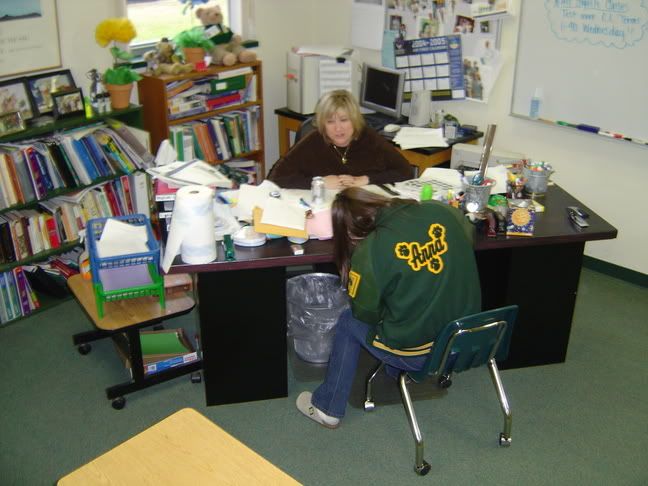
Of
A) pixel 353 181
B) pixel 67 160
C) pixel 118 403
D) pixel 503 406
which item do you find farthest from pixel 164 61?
pixel 503 406

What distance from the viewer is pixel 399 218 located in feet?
7.85

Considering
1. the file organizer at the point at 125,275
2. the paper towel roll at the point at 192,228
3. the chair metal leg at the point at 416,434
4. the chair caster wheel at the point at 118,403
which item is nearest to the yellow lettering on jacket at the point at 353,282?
the chair metal leg at the point at 416,434

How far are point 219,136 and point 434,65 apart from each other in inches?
57.2

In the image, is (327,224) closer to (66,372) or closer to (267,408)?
(267,408)

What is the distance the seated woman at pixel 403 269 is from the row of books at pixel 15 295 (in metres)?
1.89

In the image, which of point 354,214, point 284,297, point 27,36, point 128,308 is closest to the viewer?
point 354,214

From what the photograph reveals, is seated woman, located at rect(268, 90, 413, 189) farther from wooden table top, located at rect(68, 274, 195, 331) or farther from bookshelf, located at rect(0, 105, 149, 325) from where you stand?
bookshelf, located at rect(0, 105, 149, 325)

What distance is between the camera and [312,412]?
2986mm

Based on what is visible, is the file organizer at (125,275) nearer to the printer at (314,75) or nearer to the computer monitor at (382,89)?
the printer at (314,75)

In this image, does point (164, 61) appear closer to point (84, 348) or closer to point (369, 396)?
point (84, 348)

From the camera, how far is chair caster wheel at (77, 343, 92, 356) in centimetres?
339

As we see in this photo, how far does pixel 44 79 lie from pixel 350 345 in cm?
214

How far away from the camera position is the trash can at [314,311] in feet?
10.5

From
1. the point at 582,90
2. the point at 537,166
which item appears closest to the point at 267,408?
the point at 537,166
